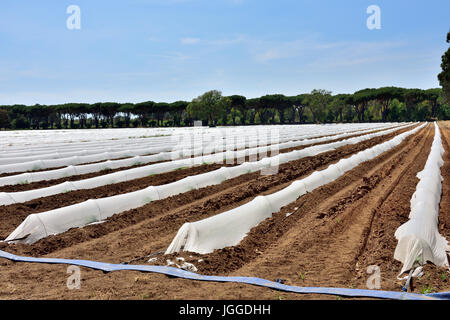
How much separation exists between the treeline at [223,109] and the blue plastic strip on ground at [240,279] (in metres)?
73.6

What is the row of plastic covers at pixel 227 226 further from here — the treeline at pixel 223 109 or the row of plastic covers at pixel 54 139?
the treeline at pixel 223 109

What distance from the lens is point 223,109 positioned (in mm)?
79000

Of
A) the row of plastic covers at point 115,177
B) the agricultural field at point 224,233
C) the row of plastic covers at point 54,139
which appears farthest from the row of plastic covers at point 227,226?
the row of plastic covers at point 54,139

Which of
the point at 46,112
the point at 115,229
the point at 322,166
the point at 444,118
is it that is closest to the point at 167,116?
the point at 46,112

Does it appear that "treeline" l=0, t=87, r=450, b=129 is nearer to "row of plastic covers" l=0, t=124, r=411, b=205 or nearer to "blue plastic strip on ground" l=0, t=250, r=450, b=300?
"row of plastic covers" l=0, t=124, r=411, b=205

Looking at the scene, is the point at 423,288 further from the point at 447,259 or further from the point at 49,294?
the point at 49,294

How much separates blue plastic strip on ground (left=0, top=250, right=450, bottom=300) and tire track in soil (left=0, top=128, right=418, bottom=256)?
0.46 metres

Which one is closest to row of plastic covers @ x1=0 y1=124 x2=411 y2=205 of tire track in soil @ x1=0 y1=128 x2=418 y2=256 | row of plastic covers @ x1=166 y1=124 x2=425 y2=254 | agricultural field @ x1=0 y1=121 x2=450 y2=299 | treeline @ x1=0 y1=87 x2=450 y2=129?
agricultural field @ x1=0 y1=121 x2=450 y2=299

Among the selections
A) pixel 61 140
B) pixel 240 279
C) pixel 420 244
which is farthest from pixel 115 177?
pixel 61 140

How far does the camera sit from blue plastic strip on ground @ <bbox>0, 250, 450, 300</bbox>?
353cm

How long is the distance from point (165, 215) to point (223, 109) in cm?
7286

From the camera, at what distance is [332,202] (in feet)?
26.3

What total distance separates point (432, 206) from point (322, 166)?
282 inches

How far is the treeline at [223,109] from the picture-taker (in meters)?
81.8
